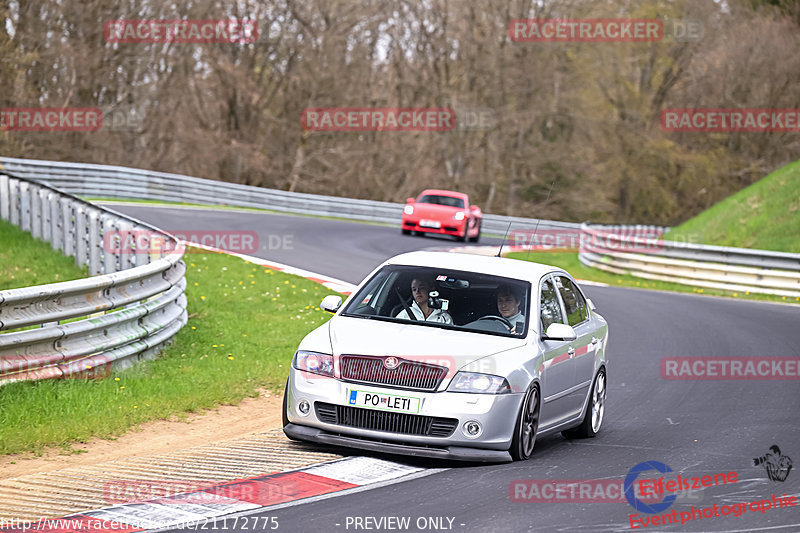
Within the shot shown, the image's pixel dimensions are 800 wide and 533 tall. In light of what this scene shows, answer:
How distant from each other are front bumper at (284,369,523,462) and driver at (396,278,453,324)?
1103 mm

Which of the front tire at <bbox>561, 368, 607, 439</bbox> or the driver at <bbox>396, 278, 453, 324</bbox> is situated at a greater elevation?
the driver at <bbox>396, 278, 453, 324</bbox>

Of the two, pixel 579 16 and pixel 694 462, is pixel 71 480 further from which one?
pixel 579 16

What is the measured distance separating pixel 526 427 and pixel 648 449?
1381 millimetres

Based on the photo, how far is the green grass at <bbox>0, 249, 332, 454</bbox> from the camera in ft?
27.7

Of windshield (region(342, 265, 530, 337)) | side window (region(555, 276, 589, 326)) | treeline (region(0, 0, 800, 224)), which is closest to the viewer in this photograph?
windshield (region(342, 265, 530, 337))

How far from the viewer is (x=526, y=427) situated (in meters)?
8.05

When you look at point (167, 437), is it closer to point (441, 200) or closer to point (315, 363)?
point (315, 363)

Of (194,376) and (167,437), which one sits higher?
(167,437)

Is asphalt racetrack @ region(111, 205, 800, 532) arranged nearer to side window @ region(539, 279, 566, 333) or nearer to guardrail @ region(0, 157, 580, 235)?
side window @ region(539, 279, 566, 333)

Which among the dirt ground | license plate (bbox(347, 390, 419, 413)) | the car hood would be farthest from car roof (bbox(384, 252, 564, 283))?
the dirt ground

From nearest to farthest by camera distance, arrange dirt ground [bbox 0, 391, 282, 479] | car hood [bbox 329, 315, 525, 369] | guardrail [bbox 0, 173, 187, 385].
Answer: dirt ground [bbox 0, 391, 282, 479]
car hood [bbox 329, 315, 525, 369]
guardrail [bbox 0, 173, 187, 385]

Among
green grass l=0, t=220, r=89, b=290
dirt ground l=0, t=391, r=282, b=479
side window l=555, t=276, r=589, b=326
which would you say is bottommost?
green grass l=0, t=220, r=89, b=290

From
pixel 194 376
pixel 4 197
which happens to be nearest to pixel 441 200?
pixel 4 197

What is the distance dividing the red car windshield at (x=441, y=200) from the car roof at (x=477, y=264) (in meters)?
24.3
